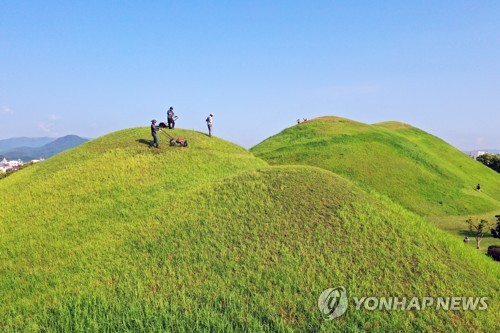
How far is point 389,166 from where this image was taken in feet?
159

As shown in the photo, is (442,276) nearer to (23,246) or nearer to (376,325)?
(376,325)

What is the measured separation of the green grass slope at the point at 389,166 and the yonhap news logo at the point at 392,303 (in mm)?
20451

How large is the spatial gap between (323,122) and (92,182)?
59.3 meters

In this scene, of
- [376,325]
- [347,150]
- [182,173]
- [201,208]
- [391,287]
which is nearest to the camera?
[376,325]

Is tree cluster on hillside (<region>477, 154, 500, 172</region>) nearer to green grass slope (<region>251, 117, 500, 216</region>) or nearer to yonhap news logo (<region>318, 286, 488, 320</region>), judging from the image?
green grass slope (<region>251, 117, 500, 216</region>)

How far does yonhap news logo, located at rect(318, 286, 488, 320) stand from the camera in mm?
12883

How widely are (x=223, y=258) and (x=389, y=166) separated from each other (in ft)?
133

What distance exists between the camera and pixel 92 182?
26.0 metres

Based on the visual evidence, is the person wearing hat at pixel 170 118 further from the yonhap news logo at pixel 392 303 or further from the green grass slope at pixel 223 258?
the yonhap news logo at pixel 392 303

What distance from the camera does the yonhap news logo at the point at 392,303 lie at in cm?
1288

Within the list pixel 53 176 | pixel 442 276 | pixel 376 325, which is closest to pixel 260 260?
pixel 376 325

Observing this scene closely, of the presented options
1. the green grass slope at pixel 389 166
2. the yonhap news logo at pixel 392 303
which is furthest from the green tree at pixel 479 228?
the yonhap news logo at pixel 392 303

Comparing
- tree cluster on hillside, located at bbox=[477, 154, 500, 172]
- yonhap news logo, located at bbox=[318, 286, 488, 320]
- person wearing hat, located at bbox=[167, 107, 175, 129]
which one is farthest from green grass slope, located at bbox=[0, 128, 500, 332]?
tree cluster on hillside, located at bbox=[477, 154, 500, 172]

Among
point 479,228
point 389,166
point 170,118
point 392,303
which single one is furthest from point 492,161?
point 392,303
